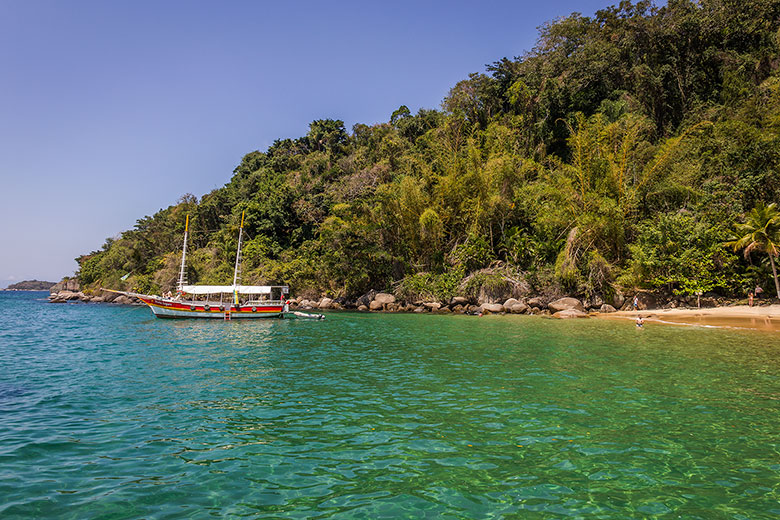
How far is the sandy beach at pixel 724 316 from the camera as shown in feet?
55.4

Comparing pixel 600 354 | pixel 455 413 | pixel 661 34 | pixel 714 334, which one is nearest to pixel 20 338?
pixel 455 413

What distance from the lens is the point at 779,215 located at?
18.8 m

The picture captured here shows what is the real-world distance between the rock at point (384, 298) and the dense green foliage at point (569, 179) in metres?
1.08

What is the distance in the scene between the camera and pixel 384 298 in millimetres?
31391

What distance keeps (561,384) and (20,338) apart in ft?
67.7

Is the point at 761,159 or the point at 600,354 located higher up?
the point at 761,159

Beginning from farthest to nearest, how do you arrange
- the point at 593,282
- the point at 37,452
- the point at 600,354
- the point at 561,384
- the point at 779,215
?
the point at 593,282 < the point at 779,215 < the point at 600,354 < the point at 561,384 < the point at 37,452

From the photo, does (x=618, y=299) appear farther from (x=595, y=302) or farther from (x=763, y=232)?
(x=763, y=232)

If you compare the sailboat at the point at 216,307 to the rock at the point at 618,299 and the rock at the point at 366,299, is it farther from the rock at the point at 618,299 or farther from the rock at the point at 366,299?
the rock at the point at 618,299

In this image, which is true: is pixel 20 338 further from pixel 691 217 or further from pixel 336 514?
pixel 691 217

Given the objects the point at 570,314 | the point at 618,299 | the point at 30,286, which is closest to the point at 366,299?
the point at 570,314

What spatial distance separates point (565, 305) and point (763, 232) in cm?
973

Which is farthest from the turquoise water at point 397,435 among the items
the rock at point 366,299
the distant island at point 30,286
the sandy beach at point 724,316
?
the distant island at point 30,286

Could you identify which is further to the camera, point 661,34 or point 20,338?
point 661,34
